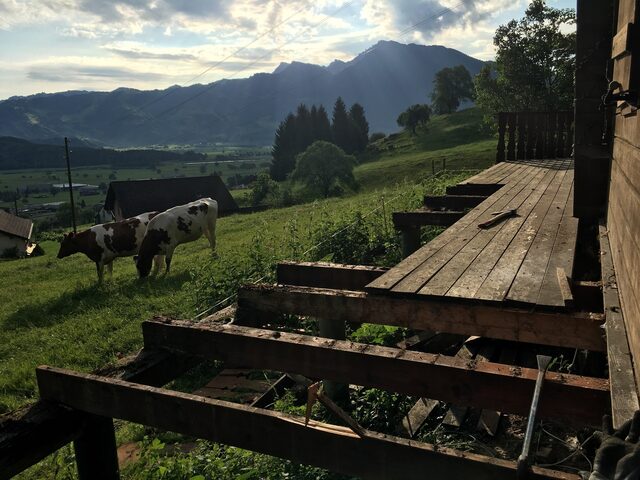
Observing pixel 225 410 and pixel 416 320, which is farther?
pixel 416 320

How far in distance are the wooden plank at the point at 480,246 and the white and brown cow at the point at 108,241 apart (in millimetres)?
11998

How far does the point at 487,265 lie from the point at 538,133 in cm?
1246

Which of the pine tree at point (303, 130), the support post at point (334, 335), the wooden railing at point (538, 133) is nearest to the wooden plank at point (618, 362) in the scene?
the support post at point (334, 335)

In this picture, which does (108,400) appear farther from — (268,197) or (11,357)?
(268,197)

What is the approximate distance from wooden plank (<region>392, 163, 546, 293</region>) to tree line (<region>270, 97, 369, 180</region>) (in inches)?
3314

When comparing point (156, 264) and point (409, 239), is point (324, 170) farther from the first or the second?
point (409, 239)

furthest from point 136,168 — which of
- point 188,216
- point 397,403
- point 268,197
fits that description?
point 397,403

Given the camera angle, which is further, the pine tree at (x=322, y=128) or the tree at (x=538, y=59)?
the pine tree at (x=322, y=128)

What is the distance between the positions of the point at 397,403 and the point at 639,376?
10.5 ft

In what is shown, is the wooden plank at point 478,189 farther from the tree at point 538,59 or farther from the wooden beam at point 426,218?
the tree at point 538,59

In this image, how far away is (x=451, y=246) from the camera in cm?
512

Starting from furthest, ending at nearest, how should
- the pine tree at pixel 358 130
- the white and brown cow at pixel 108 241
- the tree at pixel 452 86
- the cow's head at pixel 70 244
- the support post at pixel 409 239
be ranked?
1. the tree at pixel 452 86
2. the pine tree at pixel 358 130
3. the cow's head at pixel 70 244
4. the white and brown cow at pixel 108 241
5. the support post at pixel 409 239

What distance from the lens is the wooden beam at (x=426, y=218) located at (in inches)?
308

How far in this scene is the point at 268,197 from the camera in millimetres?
59500
